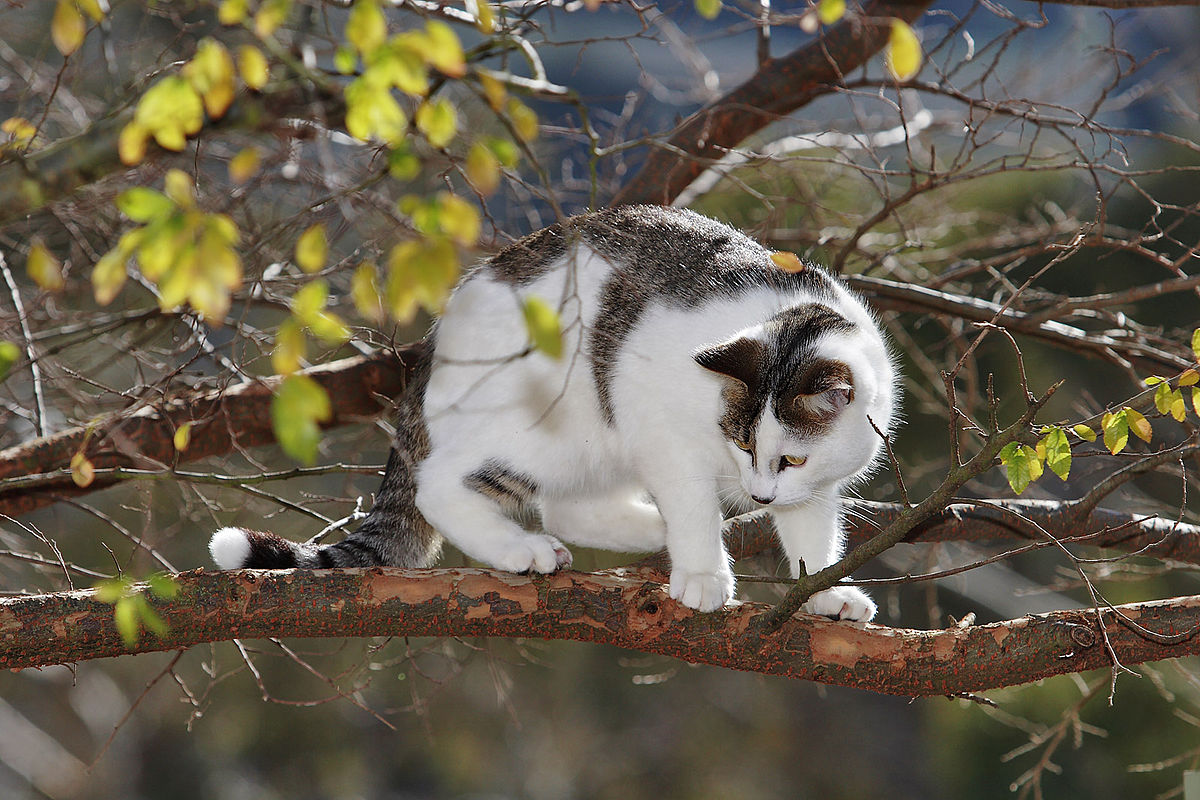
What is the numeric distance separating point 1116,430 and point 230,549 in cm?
187

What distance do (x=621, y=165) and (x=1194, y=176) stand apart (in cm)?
422

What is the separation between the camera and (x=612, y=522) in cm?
300

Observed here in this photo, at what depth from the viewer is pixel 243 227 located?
146 inches

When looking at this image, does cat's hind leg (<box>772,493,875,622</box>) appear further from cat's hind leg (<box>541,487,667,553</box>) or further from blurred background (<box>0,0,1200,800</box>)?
blurred background (<box>0,0,1200,800</box>)

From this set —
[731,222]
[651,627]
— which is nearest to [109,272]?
[651,627]

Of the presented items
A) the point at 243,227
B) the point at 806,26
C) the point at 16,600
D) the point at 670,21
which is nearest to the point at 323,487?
the point at 243,227

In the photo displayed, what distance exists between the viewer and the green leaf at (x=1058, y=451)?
1688mm

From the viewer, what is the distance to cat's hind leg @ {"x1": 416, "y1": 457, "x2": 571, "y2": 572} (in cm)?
243

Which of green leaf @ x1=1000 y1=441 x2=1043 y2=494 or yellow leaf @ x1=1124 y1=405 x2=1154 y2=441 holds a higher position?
yellow leaf @ x1=1124 y1=405 x2=1154 y2=441

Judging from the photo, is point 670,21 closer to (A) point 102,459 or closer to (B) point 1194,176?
(A) point 102,459

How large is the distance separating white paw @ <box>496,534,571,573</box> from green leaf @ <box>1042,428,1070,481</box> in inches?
43.7

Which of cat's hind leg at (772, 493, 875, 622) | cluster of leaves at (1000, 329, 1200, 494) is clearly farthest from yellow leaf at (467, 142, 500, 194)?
cat's hind leg at (772, 493, 875, 622)

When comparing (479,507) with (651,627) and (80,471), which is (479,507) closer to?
(651,627)

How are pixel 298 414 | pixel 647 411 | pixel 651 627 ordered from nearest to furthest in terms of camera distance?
pixel 298 414 → pixel 651 627 → pixel 647 411
